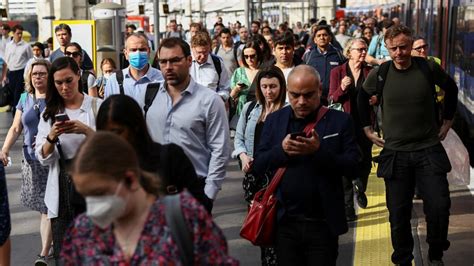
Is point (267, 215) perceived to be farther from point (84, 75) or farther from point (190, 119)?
point (84, 75)

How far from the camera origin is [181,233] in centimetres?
336

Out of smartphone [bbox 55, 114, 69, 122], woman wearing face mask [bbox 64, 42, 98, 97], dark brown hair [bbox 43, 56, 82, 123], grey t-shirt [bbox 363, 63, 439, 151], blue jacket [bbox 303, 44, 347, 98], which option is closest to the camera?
smartphone [bbox 55, 114, 69, 122]

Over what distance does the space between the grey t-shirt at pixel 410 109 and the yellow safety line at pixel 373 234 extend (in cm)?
125

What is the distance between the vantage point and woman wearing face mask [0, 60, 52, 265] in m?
7.85

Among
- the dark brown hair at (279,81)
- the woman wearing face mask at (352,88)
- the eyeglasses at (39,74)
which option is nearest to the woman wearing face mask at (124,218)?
the dark brown hair at (279,81)

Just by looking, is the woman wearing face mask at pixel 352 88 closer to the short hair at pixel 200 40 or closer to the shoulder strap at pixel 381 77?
the short hair at pixel 200 40

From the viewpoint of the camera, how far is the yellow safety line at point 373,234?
8.40 meters

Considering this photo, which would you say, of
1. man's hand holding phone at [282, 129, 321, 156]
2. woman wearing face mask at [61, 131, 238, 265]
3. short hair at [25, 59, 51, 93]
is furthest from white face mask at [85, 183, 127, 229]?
short hair at [25, 59, 51, 93]

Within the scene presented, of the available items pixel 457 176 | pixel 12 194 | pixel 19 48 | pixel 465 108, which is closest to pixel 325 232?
pixel 457 176

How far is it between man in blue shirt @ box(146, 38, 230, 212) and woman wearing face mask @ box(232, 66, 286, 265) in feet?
3.58

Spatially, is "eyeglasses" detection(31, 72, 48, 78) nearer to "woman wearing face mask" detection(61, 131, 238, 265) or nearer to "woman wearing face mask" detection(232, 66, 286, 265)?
"woman wearing face mask" detection(232, 66, 286, 265)

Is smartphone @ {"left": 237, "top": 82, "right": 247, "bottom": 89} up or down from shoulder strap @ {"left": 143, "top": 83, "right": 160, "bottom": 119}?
down

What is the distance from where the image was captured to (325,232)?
18.1 ft

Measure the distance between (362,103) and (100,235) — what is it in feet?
14.7
